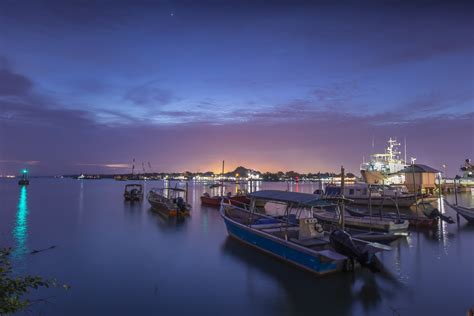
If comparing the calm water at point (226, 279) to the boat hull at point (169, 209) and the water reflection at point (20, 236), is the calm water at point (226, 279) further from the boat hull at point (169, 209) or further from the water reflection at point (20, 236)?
the boat hull at point (169, 209)

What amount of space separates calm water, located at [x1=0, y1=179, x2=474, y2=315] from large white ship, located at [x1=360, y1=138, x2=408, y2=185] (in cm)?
3608

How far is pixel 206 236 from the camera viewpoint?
1008 inches

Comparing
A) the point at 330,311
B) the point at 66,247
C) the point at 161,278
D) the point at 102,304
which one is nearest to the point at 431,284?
the point at 330,311

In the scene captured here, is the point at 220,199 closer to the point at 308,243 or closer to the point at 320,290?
the point at 308,243

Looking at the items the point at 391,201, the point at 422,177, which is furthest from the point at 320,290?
the point at 422,177

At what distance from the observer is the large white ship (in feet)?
198

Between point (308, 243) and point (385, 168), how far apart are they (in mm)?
59522

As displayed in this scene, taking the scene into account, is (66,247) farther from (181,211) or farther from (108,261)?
(181,211)

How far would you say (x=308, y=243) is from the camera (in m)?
15.4

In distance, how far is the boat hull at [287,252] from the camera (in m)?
13.8

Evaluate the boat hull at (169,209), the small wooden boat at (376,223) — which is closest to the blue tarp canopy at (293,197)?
the small wooden boat at (376,223)

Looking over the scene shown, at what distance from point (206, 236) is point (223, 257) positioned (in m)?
7.20

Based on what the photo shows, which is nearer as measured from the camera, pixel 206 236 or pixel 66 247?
pixel 66 247

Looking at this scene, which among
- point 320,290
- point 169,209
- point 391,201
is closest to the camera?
point 320,290
